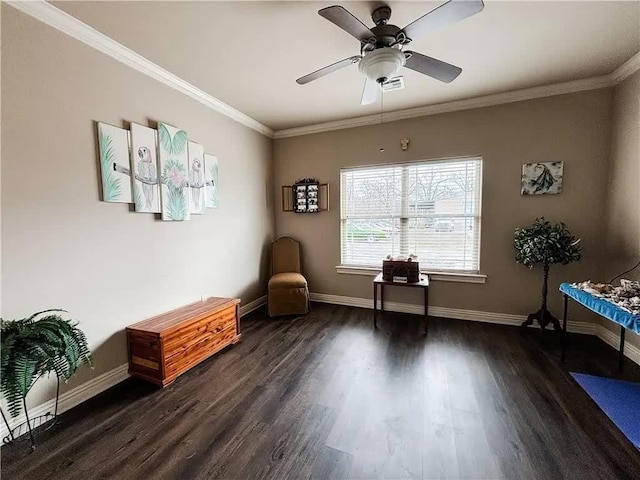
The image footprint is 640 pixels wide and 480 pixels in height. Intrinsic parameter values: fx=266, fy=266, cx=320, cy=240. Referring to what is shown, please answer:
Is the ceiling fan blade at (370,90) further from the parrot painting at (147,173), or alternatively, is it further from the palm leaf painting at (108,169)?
the palm leaf painting at (108,169)

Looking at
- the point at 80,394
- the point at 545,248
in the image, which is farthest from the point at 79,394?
the point at 545,248

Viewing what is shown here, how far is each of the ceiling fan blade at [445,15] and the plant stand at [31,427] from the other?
2999 millimetres

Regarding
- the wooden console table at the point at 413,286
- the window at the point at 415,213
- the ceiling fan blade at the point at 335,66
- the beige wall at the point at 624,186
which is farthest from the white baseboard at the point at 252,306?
the beige wall at the point at 624,186

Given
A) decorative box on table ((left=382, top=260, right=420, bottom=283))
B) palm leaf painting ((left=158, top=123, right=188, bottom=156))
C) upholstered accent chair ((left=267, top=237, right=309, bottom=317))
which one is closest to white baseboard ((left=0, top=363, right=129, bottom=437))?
upholstered accent chair ((left=267, top=237, right=309, bottom=317))

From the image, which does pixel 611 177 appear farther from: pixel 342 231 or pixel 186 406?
pixel 186 406

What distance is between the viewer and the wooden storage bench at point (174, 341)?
82.8 inches

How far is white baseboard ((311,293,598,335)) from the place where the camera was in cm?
293

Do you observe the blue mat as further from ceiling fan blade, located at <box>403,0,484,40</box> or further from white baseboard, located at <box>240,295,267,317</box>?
white baseboard, located at <box>240,295,267,317</box>

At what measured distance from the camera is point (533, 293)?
306 centimetres

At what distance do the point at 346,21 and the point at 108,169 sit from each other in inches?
78.2

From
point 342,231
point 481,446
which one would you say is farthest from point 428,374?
point 342,231

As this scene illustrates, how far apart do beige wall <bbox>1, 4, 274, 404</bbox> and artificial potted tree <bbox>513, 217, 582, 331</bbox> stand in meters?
3.47

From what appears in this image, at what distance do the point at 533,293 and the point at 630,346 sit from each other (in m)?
0.82

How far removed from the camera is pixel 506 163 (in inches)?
121
